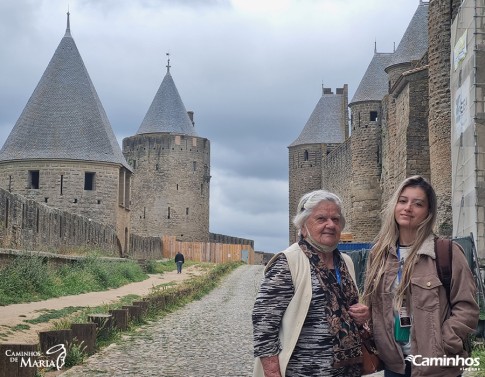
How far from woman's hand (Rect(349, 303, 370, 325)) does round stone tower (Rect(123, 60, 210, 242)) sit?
48.4 metres

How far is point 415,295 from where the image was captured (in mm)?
3514

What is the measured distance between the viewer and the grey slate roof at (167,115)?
5362 cm

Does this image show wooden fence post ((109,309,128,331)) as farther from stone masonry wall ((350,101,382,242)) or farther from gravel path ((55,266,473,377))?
stone masonry wall ((350,101,382,242))

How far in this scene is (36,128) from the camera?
3406cm

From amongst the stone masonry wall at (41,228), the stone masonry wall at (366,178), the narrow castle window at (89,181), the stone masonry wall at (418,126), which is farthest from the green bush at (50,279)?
the stone masonry wall at (366,178)

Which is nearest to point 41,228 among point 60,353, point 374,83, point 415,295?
point 60,353

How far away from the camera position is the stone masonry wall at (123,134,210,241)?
172 feet

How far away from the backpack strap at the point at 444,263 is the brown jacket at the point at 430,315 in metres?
0.02

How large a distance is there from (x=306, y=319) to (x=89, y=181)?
31057mm

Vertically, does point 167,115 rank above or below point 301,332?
above

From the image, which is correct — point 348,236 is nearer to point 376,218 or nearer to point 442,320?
point 376,218

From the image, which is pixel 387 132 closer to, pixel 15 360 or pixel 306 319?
pixel 15 360

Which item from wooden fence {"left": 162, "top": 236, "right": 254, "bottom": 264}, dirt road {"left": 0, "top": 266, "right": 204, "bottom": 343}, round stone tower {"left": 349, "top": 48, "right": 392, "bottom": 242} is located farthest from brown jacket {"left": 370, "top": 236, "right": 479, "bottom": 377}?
wooden fence {"left": 162, "top": 236, "right": 254, "bottom": 264}

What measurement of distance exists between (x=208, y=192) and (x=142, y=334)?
44595 millimetres
